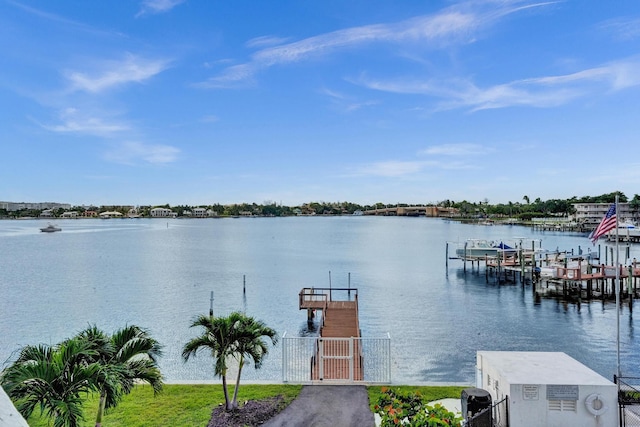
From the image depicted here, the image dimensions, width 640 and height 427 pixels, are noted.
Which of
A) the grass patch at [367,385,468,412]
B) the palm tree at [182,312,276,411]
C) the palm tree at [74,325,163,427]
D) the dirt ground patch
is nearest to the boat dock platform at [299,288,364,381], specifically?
the grass patch at [367,385,468,412]

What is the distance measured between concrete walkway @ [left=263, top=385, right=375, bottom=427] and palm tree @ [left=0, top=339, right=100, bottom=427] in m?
5.01

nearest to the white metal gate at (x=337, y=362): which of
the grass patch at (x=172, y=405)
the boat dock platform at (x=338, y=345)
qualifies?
the boat dock platform at (x=338, y=345)

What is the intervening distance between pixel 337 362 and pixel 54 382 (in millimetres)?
10812

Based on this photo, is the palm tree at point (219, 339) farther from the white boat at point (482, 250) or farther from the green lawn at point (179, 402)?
the white boat at point (482, 250)

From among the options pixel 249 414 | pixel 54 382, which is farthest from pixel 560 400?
pixel 54 382

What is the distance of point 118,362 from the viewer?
8539 millimetres

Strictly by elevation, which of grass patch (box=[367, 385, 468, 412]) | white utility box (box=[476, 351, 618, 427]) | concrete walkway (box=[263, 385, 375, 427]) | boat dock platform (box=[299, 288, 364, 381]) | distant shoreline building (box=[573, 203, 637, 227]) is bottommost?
boat dock platform (box=[299, 288, 364, 381])

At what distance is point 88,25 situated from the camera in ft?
131

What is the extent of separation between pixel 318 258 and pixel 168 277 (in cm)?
2533

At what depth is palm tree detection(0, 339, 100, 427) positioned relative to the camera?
21.2ft

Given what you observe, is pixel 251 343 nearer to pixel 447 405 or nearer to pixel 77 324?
pixel 447 405

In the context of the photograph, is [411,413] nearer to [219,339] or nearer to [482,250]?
[219,339]

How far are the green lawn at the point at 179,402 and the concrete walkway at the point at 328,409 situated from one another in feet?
1.17

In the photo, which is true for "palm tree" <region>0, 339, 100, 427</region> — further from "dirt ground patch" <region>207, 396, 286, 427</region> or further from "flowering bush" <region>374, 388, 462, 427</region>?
"flowering bush" <region>374, 388, 462, 427</region>
